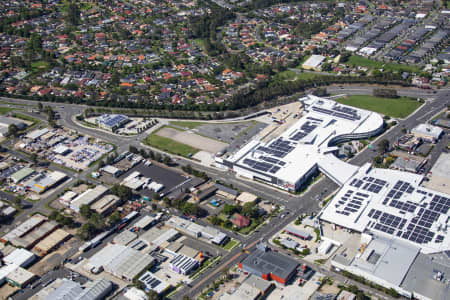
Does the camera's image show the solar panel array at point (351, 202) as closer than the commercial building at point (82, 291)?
No

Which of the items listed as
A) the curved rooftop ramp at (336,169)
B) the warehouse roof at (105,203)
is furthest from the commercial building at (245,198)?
the warehouse roof at (105,203)

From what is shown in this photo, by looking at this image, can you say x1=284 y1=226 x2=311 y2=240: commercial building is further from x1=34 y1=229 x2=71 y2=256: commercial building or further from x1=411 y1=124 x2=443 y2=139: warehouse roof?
Result: x1=411 y1=124 x2=443 y2=139: warehouse roof

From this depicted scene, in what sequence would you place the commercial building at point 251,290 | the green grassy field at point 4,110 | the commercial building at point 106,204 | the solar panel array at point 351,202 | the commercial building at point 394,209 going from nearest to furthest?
the commercial building at point 251,290 → the commercial building at point 394,209 → the solar panel array at point 351,202 → the commercial building at point 106,204 → the green grassy field at point 4,110

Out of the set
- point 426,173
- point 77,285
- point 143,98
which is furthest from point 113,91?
point 426,173

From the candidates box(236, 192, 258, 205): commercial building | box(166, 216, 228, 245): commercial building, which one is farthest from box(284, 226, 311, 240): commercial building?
box(166, 216, 228, 245): commercial building

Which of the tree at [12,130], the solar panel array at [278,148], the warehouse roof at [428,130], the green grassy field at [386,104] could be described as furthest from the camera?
the green grassy field at [386,104]

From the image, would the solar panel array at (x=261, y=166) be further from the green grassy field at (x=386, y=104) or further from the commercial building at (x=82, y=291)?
the green grassy field at (x=386, y=104)
